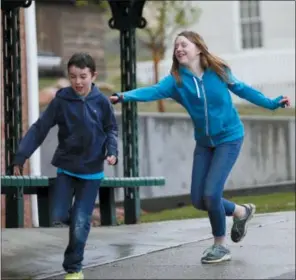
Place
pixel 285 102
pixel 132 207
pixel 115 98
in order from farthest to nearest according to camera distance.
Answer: pixel 132 207, pixel 285 102, pixel 115 98

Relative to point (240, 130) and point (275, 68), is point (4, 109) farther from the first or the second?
point (275, 68)

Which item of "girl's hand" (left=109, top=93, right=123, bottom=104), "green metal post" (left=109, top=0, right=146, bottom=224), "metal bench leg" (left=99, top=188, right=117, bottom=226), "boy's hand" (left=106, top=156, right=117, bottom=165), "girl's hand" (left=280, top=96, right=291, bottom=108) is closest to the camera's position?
"boy's hand" (left=106, top=156, right=117, bottom=165)

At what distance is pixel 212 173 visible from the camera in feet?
24.3

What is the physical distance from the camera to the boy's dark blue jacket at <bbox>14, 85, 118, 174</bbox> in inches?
275

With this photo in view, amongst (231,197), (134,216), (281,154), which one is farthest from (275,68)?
(134,216)

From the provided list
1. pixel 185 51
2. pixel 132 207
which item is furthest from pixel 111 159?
pixel 132 207

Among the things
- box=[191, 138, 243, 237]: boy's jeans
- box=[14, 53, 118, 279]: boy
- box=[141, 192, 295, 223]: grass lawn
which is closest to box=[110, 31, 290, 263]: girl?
box=[191, 138, 243, 237]: boy's jeans

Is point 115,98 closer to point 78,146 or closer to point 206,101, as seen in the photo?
point 78,146

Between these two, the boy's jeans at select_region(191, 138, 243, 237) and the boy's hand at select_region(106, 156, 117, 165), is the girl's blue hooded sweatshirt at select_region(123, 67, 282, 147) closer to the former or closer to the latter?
the boy's jeans at select_region(191, 138, 243, 237)

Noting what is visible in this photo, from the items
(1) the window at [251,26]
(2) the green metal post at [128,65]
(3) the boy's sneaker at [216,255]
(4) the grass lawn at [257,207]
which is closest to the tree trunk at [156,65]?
(1) the window at [251,26]

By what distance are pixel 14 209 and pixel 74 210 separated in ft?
11.3

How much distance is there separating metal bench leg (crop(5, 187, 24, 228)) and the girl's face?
3493mm

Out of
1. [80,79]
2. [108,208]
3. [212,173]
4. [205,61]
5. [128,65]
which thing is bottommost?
[108,208]

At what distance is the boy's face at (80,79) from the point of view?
699 centimetres
